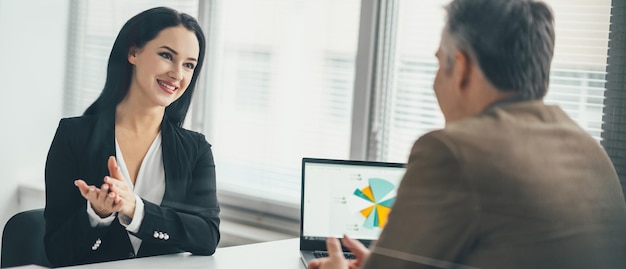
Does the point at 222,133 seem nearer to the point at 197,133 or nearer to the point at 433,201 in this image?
the point at 197,133

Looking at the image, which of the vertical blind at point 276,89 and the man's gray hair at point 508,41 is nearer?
the man's gray hair at point 508,41

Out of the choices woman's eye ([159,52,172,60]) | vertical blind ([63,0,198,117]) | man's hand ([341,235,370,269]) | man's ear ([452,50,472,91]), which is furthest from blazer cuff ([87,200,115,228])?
man's ear ([452,50,472,91])

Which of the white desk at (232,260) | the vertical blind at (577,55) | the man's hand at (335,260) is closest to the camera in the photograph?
the vertical blind at (577,55)

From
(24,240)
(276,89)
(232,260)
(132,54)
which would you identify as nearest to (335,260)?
(232,260)

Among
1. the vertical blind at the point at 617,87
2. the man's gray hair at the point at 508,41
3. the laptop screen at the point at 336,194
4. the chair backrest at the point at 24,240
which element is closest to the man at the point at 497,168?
the man's gray hair at the point at 508,41

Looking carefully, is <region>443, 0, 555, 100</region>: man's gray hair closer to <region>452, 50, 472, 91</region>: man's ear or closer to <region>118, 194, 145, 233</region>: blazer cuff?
<region>452, 50, 472, 91</region>: man's ear

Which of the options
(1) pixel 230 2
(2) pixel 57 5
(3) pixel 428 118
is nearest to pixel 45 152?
(2) pixel 57 5

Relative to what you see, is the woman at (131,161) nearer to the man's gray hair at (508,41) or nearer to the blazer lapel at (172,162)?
the blazer lapel at (172,162)

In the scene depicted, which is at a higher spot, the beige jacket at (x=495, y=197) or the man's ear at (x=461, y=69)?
the man's ear at (x=461, y=69)

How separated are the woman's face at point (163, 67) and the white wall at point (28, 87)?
19cm

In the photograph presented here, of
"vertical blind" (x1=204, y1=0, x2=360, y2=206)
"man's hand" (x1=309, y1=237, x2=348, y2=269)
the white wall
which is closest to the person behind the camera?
"man's hand" (x1=309, y1=237, x2=348, y2=269)

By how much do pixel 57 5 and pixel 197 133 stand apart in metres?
0.43

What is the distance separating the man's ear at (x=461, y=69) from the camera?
0.86 meters

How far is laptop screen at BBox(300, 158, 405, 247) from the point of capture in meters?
1.44
